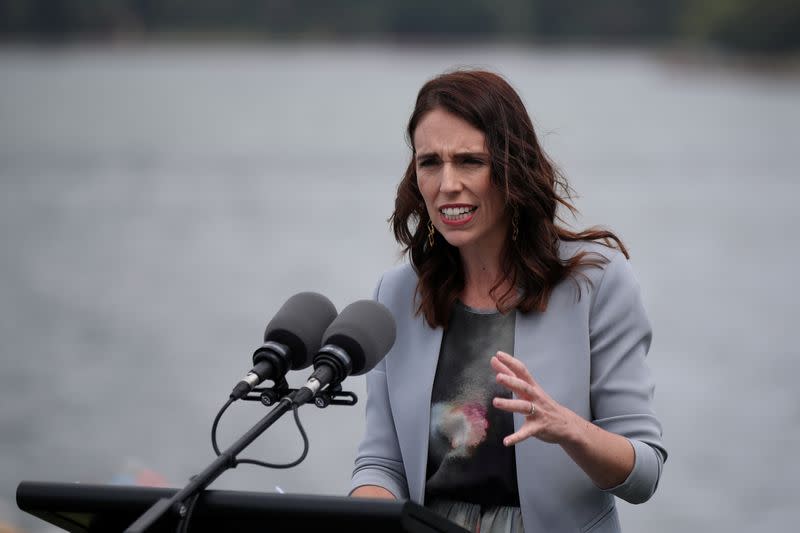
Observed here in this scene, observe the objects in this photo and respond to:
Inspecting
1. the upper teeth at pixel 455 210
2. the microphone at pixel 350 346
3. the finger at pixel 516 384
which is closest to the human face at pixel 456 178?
the upper teeth at pixel 455 210

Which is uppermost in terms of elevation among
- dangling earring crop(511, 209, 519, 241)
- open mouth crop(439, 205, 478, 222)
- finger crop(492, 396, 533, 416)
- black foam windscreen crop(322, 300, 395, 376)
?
open mouth crop(439, 205, 478, 222)

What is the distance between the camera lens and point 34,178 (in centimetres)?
3272

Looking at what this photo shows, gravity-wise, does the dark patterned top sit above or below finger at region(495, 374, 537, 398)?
below

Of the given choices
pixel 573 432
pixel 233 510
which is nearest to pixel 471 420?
pixel 573 432

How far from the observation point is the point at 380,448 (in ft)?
8.79

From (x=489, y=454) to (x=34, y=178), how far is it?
Answer: 31942mm

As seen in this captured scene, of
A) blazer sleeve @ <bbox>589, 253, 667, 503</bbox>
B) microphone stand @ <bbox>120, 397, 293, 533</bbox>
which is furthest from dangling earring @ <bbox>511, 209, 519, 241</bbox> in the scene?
microphone stand @ <bbox>120, 397, 293, 533</bbox>

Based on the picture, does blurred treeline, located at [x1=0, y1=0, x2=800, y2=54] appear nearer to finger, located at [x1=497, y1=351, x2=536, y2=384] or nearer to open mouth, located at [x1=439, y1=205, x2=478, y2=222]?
open mouth, located at [x1=439, y1=205, x2=478, y2=222]

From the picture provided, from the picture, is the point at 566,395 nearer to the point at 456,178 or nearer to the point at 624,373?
the point at 624,373

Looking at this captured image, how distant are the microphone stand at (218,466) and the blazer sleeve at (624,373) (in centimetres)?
63

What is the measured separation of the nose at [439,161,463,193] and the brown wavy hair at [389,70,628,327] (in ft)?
0.27

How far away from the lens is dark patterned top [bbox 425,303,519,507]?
251cm

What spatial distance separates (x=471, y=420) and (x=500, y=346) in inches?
6.8

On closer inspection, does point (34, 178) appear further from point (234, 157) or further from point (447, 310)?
point (447, 310)
